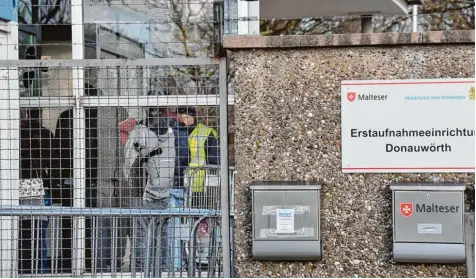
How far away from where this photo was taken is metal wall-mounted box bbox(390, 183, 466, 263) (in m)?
4.62

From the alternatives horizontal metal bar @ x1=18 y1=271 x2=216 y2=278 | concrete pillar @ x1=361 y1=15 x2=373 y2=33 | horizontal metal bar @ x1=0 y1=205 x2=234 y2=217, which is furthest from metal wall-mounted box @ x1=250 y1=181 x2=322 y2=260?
concrete pillar @ x1=361 y1=15 x2=373 y2=33

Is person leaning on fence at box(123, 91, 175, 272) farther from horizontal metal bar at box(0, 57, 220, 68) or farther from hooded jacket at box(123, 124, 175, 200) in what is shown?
horizontal metal bar at box(0, 57, 220, 68)

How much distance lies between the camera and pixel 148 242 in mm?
5371

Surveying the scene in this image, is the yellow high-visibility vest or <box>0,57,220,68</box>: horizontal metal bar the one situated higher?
<box>0,57,220,68</box>: horizontal metal bar

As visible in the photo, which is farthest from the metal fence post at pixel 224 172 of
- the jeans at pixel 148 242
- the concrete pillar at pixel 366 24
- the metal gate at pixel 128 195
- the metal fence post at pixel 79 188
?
the concrete pillar at pixel 366 24

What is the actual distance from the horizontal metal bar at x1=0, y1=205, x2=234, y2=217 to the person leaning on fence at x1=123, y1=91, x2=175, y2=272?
0.09 metres

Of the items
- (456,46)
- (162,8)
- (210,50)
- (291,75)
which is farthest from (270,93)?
(210,50)

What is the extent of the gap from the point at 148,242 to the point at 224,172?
0.78 m

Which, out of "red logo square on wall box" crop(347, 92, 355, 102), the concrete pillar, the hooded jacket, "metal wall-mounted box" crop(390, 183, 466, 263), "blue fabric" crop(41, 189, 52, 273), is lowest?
"blue fabric" crop(41, 189, 52, 273)

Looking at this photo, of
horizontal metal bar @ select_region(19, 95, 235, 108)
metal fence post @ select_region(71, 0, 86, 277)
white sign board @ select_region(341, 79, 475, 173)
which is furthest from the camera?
horizontal metal bar @ select_region(19, 95, 235, 108)

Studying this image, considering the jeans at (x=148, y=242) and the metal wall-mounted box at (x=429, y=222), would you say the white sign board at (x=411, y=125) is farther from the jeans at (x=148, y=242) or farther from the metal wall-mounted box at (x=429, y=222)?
the jeans at (x=148, y=242)

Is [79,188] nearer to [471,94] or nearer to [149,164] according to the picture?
[149,164]

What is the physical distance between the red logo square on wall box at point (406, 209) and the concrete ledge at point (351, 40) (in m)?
0.87

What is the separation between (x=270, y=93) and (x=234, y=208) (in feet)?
2.28
